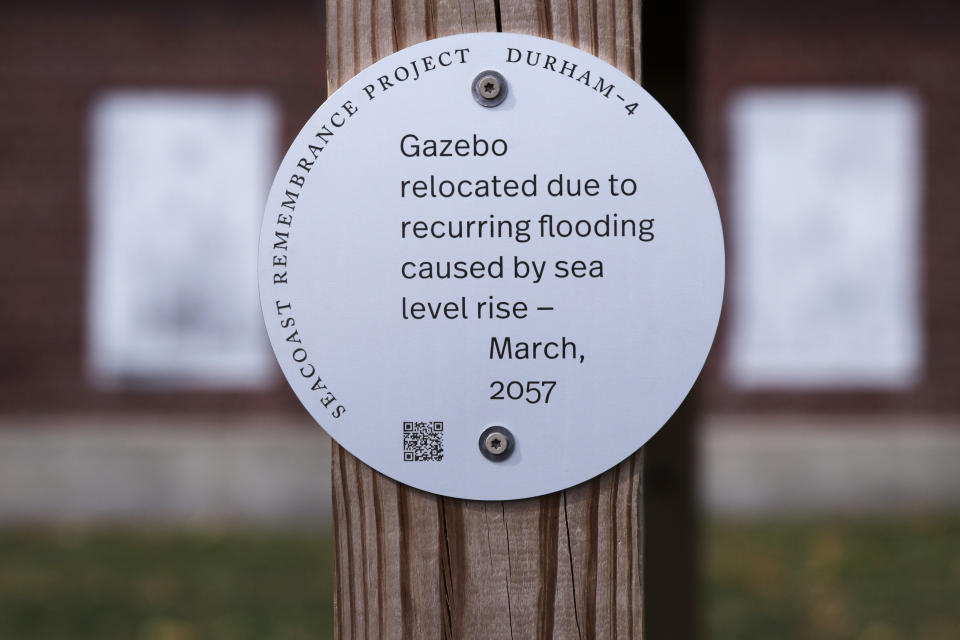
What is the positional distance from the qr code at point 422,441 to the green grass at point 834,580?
13.6 feet

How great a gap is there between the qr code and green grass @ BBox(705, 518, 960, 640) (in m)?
4.15

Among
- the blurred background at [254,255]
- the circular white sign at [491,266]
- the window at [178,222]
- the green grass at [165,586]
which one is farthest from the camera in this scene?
the window at [178,222]

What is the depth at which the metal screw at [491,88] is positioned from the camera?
1172mm

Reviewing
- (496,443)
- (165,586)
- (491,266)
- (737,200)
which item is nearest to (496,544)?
(496,443)

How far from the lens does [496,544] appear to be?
117 cm

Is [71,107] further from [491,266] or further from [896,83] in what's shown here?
[491,266]

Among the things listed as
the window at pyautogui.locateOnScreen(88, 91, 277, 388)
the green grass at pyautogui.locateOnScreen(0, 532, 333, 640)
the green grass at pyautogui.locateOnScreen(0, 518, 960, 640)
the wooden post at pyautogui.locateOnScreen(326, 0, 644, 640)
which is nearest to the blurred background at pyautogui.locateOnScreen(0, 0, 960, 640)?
the window at pyautogui.locateOnScreen(88, 91, 277, 388)

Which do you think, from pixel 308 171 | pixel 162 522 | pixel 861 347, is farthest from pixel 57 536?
pixel 308 171

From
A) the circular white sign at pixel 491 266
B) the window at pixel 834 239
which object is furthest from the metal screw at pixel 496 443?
the window at pixel 834 239

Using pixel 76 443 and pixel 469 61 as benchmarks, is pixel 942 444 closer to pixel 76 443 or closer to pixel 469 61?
pixel 76 443

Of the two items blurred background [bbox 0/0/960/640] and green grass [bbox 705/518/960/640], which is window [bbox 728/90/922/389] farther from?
green grass [bbox 705/518/960/640]

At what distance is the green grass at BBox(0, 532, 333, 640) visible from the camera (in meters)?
5.08

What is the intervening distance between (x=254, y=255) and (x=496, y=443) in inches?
279

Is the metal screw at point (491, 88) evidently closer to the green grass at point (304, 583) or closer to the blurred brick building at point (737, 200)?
the green grass at point (304, 583)
